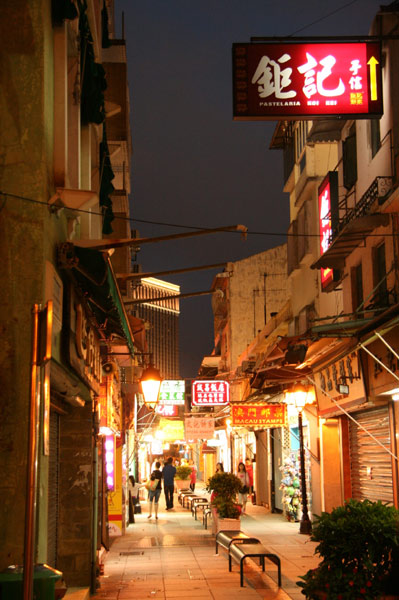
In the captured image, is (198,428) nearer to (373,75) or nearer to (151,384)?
(151,384)

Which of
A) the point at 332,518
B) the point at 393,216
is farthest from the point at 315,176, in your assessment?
the point at 332,518

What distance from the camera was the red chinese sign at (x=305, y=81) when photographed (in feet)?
43.4

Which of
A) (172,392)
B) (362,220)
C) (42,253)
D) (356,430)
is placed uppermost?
(362,220)

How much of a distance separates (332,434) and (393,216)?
922cm

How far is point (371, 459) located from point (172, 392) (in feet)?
91.4

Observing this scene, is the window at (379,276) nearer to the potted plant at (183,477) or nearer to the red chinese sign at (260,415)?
the red chinese sign at (260,415)

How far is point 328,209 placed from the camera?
19688 millimetres

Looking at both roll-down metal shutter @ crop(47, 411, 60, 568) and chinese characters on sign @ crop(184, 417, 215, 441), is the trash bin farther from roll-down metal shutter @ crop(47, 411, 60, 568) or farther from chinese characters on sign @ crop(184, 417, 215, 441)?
chinese characters on sign @ crop(184, 417, 215, 441)

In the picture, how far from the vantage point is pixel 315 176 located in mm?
24594

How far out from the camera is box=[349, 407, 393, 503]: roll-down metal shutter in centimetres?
1636

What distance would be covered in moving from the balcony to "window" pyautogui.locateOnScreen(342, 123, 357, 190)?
0.55 metres

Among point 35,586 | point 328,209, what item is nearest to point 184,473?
point 328,209

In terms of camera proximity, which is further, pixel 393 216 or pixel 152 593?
pixel 393 216

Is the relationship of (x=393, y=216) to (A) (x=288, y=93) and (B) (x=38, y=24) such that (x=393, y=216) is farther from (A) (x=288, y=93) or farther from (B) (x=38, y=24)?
(B) (x=38, y=24)
